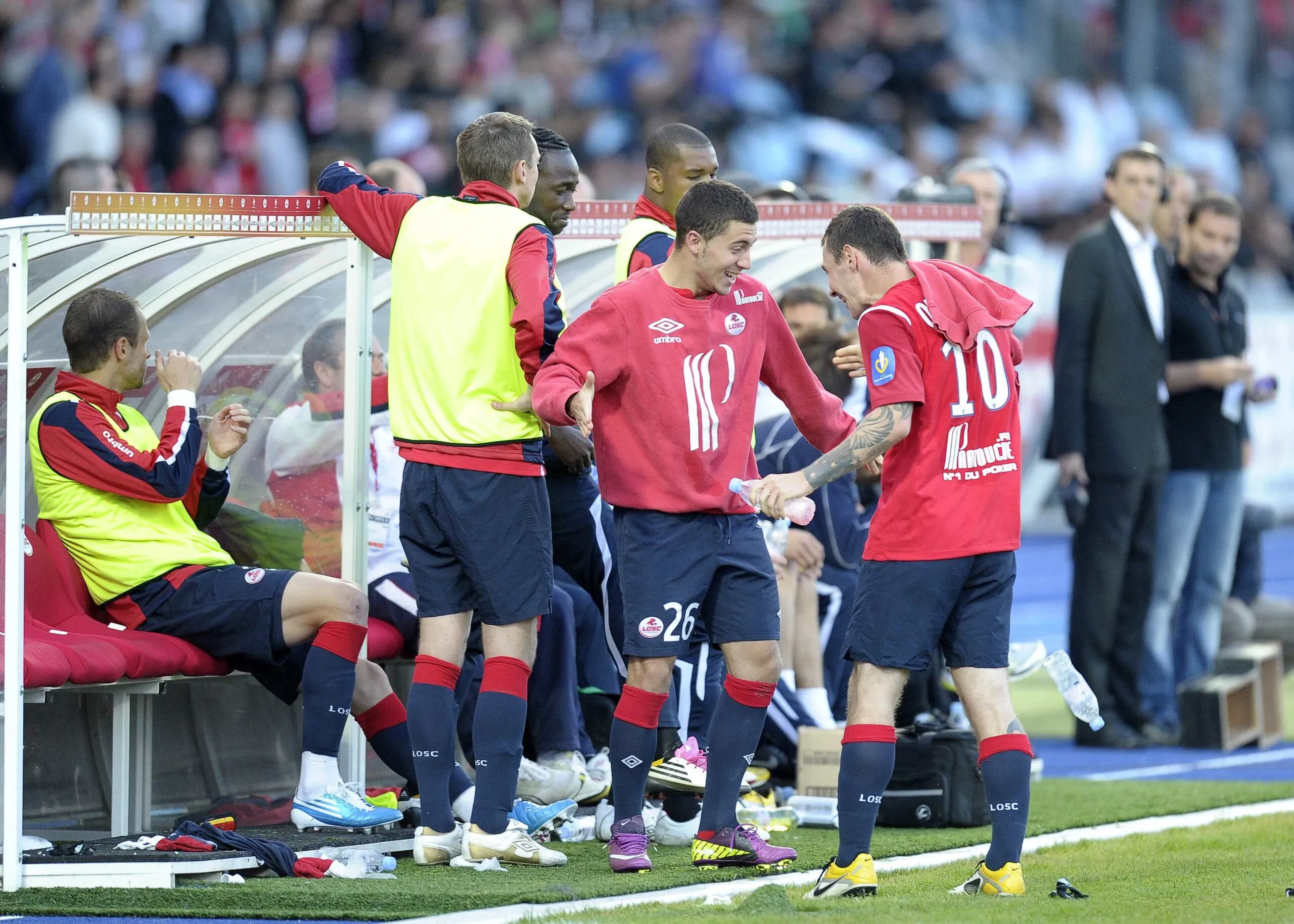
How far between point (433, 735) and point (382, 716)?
66 cm

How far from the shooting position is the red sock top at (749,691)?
609cm

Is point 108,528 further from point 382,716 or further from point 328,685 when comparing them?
point 382,716

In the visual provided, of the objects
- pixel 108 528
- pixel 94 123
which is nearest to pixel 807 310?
pixel 108 528

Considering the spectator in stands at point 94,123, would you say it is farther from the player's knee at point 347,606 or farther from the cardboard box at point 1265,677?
the cardboard box at point 1265,677

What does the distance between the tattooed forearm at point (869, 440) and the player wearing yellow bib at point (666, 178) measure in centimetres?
148

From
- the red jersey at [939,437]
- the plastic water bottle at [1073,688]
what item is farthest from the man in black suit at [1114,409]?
the red jersey at [939,437]

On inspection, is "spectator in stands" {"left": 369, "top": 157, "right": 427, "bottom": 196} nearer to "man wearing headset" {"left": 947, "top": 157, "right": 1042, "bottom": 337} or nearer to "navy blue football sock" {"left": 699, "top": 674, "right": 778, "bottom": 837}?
"man wearing headset" {"left": 947, "top": 157, "right": 1042, "bottom": 337}

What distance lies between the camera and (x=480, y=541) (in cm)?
608

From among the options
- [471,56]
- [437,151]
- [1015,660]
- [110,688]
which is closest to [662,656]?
[110,688]

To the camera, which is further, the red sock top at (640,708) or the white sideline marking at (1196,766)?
the white sideline marking at (1196,766)

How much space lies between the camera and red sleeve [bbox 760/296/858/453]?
634 cm

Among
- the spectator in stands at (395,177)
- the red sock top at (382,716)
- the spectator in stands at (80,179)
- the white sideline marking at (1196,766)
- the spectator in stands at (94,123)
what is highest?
the spectator in stands at (94,123)

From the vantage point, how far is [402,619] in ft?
23.5

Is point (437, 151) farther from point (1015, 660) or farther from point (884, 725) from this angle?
point (884, 725)
